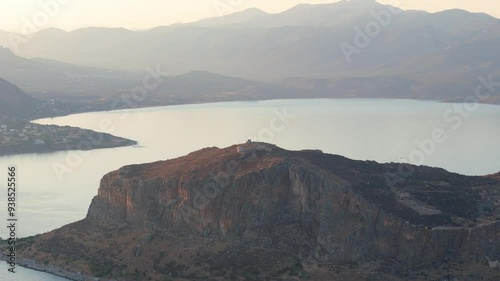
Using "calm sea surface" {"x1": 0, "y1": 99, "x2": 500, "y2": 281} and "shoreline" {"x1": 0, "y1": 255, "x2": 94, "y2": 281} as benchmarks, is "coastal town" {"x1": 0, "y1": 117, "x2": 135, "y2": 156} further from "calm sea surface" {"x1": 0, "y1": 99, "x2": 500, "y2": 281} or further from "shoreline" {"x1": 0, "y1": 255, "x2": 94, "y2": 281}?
"shoreline" {"x1": 0, "y1": 255, "x2": 94, "y2": 281}

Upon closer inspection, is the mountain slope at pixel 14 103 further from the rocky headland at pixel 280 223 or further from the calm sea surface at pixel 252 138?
the rocky headland at pixel 280 223

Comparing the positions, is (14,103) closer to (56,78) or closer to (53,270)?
(56,78)

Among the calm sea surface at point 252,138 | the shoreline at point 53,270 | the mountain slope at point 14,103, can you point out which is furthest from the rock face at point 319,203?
the mountain slope at point 14,103

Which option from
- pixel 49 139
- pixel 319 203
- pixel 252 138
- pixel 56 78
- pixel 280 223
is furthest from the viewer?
pixel 56 78

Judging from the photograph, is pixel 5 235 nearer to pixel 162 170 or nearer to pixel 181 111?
Result: pixel 162 170

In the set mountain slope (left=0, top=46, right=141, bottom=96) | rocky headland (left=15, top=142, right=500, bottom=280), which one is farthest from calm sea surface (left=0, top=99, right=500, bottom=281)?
mountain slope (left=0, top=46, right=141, bottom=96)

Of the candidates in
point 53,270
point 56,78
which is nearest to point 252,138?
point 53,270

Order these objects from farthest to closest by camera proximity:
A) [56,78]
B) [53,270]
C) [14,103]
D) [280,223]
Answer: [56,78], [14,103], [53,270], [280,223]
